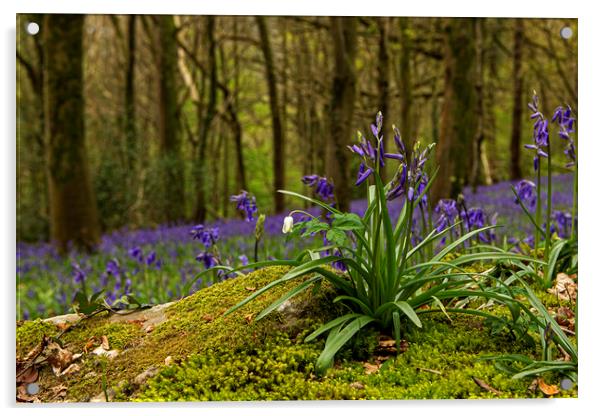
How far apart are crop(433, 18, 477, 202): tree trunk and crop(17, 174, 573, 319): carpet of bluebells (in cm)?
37

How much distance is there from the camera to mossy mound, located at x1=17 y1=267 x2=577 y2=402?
2.59 metres

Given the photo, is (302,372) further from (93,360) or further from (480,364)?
(93,360)

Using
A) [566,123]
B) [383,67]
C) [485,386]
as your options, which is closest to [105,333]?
[485,386]

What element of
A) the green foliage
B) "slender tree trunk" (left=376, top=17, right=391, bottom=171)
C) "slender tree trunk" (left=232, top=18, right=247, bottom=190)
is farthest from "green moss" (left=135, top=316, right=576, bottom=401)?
"slender tree trunk" (left=232, top=18, right=247, bottom=190)

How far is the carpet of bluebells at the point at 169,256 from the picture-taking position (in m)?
4.16

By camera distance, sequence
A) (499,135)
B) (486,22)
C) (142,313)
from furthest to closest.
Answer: (499,135) → (486,22) → (142,313)

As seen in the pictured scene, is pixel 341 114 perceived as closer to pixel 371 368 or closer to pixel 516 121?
pixel 371 368

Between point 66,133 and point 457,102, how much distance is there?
12.7ft

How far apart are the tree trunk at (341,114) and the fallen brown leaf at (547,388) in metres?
3.06

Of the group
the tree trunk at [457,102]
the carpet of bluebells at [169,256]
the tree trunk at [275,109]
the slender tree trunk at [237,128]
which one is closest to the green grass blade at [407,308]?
the carpet of bluebells at [169,256]

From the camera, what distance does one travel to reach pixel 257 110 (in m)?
15.4

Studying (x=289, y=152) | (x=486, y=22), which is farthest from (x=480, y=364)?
(x=289, y=152)

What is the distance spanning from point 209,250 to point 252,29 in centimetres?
1047

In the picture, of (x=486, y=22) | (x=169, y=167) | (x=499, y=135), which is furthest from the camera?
(x=499, y=135)
